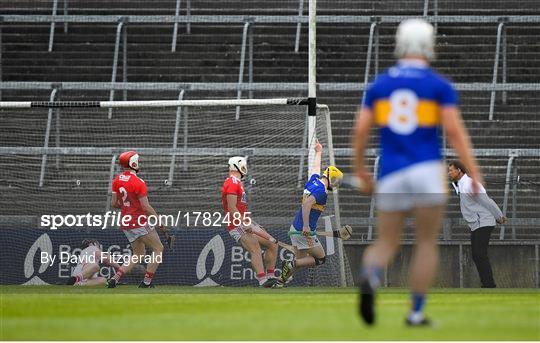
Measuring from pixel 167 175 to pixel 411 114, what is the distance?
1390 centimetres

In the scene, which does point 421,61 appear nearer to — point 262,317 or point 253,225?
point 262,317

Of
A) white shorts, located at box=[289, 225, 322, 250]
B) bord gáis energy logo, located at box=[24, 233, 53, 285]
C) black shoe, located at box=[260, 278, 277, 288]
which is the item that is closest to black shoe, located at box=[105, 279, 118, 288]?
bord gáis energy logo, located at box=[24, 233, 53, 285]

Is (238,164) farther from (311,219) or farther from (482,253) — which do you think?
(482,253)

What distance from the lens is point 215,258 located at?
70.1 feet

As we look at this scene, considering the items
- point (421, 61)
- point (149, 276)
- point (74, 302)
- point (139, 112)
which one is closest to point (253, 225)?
point (149, 276)

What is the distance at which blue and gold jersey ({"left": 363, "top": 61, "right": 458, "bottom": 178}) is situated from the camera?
9023mm

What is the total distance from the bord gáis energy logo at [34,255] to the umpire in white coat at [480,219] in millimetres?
6486

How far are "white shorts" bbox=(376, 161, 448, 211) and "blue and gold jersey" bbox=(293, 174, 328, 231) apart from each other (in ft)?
36.3

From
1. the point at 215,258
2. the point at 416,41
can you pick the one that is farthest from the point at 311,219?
the point at 416,41

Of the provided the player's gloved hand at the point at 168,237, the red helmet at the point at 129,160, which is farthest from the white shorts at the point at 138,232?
the red helmet at the point at 129,160

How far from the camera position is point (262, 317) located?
35.3 feet

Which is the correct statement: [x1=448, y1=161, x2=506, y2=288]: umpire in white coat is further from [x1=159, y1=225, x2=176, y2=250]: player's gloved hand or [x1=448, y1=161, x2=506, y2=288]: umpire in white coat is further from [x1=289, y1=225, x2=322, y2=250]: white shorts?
[x1=159, y1=225, x2=176, y2=250]: player's gloved hand

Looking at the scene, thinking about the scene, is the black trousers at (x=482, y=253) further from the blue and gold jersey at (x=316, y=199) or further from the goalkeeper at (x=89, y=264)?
the goalkeeper at (x=89, y=264)

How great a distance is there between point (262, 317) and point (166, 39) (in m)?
18.4
